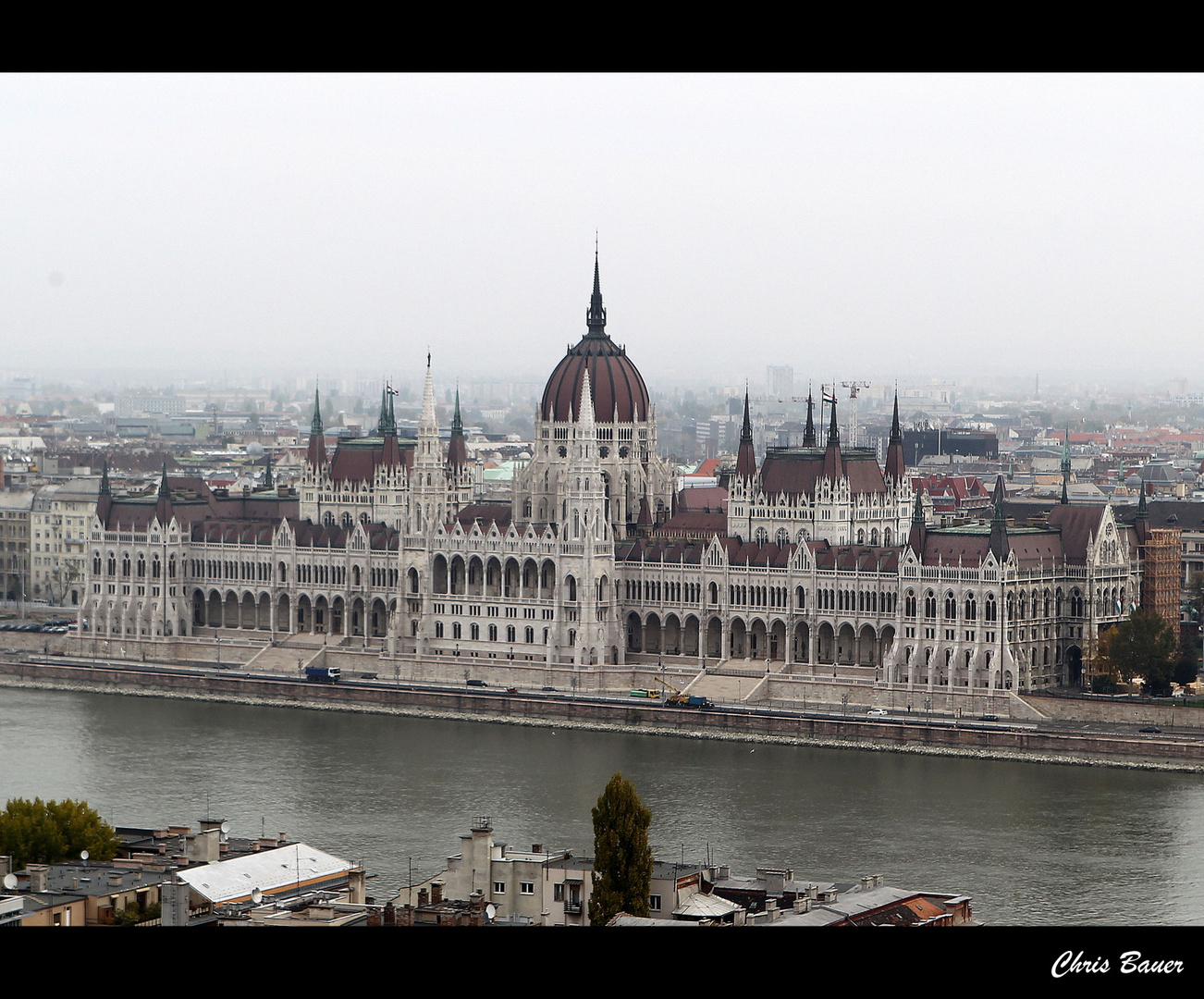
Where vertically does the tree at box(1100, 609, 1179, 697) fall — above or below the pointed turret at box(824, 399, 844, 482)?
below

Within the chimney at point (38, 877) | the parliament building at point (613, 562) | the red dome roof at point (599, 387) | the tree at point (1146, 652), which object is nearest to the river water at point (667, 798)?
the parliament building at point (613, 562)

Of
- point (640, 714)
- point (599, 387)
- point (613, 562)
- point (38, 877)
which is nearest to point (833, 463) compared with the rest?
point (613, 562)

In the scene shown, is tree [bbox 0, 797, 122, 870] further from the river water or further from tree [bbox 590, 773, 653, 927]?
tree [bbox 590, 773, 653, 927]

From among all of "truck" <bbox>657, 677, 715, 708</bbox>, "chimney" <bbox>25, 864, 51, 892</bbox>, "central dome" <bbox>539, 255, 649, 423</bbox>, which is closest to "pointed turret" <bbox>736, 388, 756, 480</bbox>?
"central dome" <bbox>539, 255, 649, 423</bbox>

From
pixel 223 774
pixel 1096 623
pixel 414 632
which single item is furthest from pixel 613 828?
pixel 414 632

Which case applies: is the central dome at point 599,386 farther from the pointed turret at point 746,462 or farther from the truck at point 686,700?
the truck at point 686,700
